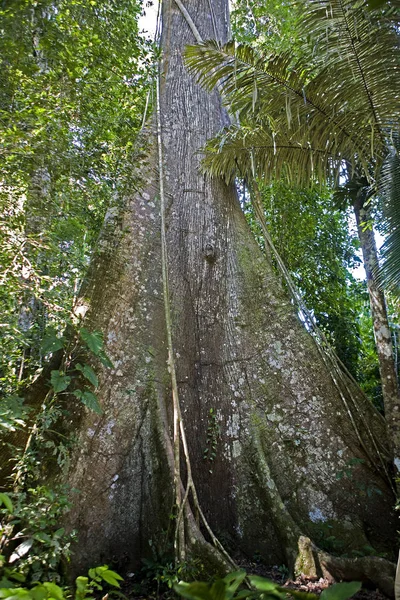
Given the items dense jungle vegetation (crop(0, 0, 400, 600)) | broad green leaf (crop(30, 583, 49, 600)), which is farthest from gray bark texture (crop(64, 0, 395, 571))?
broad green leaf (crop(30, 583, 49, 600))

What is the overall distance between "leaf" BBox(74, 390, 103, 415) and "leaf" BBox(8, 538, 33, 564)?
32.8 inches

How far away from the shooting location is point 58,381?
276 cm

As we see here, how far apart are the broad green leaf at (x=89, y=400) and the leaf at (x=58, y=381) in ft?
0.29

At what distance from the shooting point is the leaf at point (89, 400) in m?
2.79

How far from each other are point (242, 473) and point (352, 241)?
5.27 meters

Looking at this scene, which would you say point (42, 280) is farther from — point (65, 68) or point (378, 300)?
point (378, 300)

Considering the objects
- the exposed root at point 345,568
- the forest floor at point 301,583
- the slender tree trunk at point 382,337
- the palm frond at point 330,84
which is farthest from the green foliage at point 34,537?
the palm frond at point 330,84

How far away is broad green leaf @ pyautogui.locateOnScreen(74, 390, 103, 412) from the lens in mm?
2791

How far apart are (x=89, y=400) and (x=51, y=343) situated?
1.46 feet

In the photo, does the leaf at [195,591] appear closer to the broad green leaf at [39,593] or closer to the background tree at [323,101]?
the broad green leaf at [39,593]

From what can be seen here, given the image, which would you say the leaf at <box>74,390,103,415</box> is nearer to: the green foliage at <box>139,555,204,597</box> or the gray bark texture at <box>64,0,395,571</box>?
the gray bark texture at <box>64,0,395,571</box>

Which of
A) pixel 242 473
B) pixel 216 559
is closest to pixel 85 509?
pixel 216 559

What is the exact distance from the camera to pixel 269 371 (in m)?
3.57

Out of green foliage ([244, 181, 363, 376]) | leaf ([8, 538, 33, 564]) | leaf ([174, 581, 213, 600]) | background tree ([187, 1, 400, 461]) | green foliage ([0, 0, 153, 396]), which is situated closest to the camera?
leaf ([174, 581, 213, 600])
